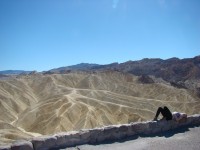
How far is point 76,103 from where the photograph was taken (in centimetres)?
8681

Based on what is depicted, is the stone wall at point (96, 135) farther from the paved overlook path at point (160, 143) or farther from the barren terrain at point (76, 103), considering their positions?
the barren terrain at point (76, 103)

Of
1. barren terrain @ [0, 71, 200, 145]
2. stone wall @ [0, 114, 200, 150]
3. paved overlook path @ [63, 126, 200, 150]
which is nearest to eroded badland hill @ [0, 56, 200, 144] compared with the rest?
barren terrain @ [0, 71, 200, 145]

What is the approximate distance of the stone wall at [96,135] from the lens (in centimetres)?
1032

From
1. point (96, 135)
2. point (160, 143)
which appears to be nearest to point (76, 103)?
point (96, 135)

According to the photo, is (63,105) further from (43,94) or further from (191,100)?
(191,100)

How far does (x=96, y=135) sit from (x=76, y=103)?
248 feet

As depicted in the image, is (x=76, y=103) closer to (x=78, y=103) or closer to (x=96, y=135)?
(x=78, y=103)

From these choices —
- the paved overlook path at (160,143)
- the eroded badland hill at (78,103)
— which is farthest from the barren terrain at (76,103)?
the paved overlook path at (160,143)

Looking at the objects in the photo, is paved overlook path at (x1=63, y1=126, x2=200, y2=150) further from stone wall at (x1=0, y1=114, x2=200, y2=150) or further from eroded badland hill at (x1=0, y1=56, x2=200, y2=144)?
eroded badland hill at (x1=0, y1=56, x2=200, y2=144)

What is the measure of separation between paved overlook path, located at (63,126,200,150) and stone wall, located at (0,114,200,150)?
338mm

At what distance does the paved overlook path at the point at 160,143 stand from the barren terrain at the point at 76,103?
45.2 metres

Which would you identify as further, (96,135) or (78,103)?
(78,103)

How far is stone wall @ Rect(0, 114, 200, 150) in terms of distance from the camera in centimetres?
1032

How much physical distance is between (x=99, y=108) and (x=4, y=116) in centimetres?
2481
